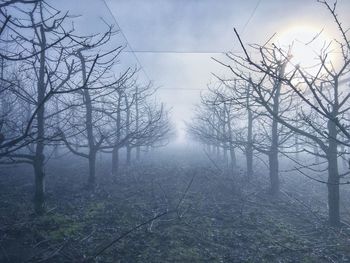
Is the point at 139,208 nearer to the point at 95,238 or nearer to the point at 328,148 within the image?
the point at 95,238

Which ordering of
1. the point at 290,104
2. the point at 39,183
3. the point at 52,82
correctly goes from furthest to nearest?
1. the point at 290,104
2. the point at 39,183
3. the point at 52,82

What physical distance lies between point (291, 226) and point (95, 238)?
5145mm

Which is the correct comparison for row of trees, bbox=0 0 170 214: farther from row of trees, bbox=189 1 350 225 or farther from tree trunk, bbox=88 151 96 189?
row of trees, bbox=189 1 350 225

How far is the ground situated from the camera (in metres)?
6.48

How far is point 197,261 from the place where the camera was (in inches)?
246

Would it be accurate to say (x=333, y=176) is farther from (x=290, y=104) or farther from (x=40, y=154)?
(x=40, y=154)

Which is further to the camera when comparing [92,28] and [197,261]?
[92,28]

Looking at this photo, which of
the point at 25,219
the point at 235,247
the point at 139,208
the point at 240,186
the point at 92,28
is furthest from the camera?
the point at 240,186

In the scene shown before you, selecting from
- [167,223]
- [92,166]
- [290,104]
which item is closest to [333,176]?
[290,104]

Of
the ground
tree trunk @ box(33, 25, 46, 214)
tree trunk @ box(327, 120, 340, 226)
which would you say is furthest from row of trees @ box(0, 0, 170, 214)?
tree trunk @ box(327, 120, 340, 226)

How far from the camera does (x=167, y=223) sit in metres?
8.36

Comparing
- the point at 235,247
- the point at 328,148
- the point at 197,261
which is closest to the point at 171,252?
the point at 197,261

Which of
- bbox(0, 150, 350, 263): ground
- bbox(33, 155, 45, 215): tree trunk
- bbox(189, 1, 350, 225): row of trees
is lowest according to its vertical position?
bbox(0, 150, 350, 263): ground

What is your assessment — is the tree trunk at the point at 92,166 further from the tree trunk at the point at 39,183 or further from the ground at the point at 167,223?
the tree trunk at the point at 39,183
